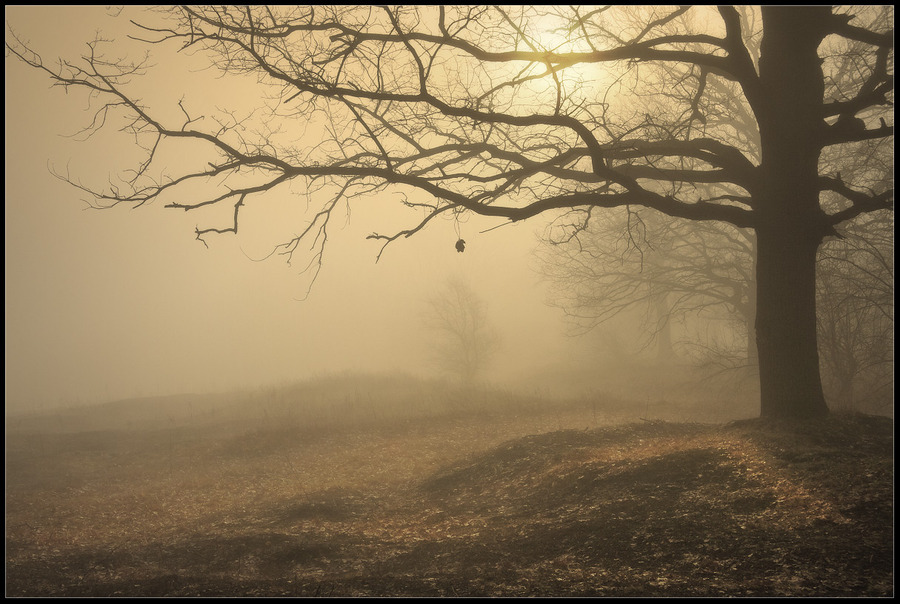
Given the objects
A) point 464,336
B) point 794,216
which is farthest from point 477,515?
point 464,336

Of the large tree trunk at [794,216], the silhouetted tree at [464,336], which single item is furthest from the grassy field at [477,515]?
the silhouetted tree at [464,336]

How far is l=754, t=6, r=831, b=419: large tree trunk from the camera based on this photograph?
7.80 meters

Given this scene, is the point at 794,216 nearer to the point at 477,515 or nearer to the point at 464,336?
the point at 477,515

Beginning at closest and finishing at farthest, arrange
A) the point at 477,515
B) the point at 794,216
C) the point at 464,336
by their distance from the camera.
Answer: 1. the point at 477,515
2. the point at 794,216
3. the point at 464,336

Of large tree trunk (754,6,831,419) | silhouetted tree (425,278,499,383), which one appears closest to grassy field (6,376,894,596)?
large tree trunk (754,6,831,419)

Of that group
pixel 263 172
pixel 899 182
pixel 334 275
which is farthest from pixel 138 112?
pixel 334 275

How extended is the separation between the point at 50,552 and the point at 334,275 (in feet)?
279

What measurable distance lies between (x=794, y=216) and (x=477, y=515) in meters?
5.77

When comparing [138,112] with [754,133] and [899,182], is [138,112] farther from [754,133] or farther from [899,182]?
[754,133]

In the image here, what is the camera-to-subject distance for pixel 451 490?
356 inches

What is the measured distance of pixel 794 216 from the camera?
25.8 ft

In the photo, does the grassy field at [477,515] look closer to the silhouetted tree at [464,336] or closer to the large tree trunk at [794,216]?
the large tree trunk at [794,216]

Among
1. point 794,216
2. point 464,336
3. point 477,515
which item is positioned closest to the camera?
point 477,515

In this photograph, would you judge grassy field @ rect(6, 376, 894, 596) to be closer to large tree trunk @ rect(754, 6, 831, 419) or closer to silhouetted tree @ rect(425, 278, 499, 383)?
large tree trunk @ rect(754, 6, 831, 419)
